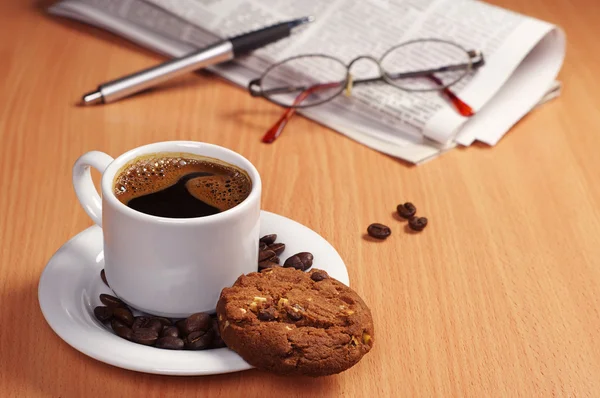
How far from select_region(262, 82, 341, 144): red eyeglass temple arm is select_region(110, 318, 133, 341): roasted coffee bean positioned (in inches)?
19.7

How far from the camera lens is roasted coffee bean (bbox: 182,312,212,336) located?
2.20ft

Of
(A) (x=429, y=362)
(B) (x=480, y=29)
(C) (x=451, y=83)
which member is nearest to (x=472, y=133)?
(C) (x=451, y=83)

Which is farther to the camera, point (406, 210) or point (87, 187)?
point (406, 210)

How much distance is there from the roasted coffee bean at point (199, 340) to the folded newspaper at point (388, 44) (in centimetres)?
52

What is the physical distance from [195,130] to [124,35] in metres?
0.34

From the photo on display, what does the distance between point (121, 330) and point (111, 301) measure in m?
0.04

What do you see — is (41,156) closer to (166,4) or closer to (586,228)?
(166,4)

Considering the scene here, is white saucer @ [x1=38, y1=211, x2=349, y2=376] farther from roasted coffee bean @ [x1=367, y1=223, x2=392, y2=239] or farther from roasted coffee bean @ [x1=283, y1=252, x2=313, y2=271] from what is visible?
roasted coffee bean @ [x1=367, y1=223, x2=392, y2=239]

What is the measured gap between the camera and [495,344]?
2.49 ft

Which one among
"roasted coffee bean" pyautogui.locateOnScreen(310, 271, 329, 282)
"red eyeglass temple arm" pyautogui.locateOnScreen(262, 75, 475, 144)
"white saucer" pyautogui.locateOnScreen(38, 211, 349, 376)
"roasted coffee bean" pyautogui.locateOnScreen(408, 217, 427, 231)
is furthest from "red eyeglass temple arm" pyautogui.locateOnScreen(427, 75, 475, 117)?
"roasted coffee bean" pyautogui.locateOnScreen(310, 271, 329, 282)

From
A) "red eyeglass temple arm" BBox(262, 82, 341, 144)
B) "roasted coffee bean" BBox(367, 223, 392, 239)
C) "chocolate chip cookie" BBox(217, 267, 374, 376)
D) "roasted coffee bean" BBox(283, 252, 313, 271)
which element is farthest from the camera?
"red eyeglass temple arm" BBox(262, 82, 341, 144)

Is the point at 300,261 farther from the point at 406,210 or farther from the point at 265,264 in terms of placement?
the point at 406,210

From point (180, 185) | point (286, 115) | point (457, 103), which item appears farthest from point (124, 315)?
point (457, 103)

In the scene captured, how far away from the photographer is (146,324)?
69 cm
